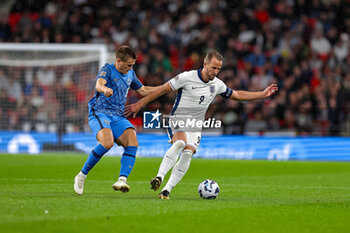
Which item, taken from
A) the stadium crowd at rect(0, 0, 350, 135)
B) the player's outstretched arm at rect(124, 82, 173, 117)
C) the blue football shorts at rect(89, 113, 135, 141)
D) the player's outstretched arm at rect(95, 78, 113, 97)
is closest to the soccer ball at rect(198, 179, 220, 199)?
the player's outstretched arm at rect(124, 82, 173, 117)

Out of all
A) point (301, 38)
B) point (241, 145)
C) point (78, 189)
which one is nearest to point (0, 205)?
point (78, 189)

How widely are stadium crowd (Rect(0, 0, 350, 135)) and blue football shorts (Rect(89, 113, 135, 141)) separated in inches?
391

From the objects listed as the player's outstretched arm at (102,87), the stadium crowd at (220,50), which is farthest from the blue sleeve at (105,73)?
the stadium crowd at (220,50)

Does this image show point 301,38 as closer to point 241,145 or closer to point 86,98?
point 241,145

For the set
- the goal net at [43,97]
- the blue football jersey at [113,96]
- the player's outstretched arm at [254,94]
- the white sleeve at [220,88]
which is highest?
the goal net at [43,97]

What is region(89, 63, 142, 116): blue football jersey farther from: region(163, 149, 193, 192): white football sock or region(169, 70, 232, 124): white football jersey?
region(163, 149, 193, 192): white football sock

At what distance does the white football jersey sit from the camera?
8.64 m

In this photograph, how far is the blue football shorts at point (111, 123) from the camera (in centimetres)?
873

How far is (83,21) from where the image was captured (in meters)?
24.3

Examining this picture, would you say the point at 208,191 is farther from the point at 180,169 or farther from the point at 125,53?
the point at 125,53

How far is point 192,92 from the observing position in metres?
8.69

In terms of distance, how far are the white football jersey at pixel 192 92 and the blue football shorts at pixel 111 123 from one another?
744 millimetres

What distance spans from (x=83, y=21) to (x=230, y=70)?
662 centimetres

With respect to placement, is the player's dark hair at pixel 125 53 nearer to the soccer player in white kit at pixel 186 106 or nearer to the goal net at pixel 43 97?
the soccer player in white kit at pixel 186 106
